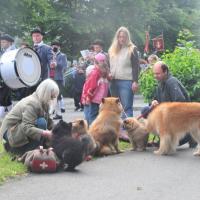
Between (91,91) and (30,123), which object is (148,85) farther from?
(30,123)

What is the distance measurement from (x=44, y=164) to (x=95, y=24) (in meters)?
24.0

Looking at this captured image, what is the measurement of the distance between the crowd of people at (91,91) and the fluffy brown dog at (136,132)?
0.54 m

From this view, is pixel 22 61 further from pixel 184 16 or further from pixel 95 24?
pixel 184 16

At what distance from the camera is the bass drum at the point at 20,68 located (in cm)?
1124

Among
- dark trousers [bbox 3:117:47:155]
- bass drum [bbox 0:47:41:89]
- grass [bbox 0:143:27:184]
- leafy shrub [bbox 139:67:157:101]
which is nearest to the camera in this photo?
grass [bbox 0:143:27:184]

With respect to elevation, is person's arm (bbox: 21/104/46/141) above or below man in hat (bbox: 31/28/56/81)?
below

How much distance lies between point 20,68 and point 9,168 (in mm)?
3819

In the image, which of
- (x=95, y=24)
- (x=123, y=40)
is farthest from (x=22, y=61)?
(x=95, y=24)

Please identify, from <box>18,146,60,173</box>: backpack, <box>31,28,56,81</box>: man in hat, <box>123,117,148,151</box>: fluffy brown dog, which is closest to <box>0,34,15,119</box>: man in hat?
<box>31,28,56,81</box>: man in hat

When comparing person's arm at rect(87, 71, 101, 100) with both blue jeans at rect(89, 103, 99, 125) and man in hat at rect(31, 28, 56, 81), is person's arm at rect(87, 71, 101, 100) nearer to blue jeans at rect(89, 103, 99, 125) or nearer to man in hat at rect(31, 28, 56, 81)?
blue jeans at rect(89, 103, 99, 125)

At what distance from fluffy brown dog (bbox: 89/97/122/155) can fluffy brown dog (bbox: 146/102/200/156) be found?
0.67 metres

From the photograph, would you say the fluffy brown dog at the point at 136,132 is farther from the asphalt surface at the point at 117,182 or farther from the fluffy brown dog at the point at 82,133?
the fluffy brown dog at the point at 82,133

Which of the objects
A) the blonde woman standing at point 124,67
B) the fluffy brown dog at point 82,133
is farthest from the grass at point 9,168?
the blonde woman standing at point 124,67

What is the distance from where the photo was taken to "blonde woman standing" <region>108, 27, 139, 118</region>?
10.6 m
